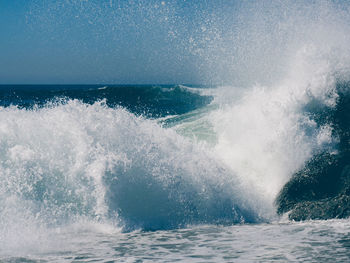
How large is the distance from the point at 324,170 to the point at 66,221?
4.17 metres

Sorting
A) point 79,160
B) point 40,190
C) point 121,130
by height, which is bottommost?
point 40,190

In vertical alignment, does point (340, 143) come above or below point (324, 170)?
above

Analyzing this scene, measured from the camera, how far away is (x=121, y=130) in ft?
21.4

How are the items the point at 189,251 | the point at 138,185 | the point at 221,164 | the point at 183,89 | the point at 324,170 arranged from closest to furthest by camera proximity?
the point at 189,251, the point at 138,185, the point at 324,170, the point at 221,164, the point at 183,89

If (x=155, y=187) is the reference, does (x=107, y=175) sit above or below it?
above

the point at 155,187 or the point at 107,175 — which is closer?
the point at 107,175

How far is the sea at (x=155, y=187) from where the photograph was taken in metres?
4.64

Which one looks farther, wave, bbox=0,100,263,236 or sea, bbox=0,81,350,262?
wave, bbox=0,100,263,236

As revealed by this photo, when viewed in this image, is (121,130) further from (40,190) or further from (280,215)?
(280,215)

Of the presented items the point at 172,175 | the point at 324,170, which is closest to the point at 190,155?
the point at 172,175

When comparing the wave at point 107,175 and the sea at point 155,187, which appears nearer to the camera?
the sea at point 155,187

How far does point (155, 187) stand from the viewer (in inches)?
237

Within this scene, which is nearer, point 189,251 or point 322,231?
point 189,251

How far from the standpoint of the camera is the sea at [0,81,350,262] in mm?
4645
